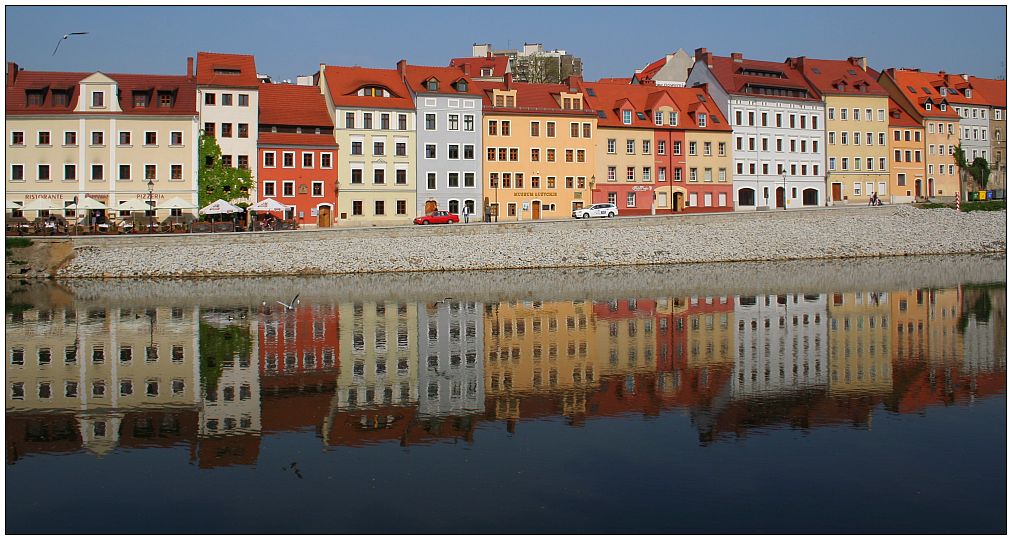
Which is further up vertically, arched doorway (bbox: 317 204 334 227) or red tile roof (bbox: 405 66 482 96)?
red tile roof (bbox: 405 66 482 96)

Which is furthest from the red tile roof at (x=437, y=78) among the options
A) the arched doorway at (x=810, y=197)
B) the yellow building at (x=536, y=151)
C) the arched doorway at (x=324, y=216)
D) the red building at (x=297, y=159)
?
the arched doorway at (x=810, y=197)

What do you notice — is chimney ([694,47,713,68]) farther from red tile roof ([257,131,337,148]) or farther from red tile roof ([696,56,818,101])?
red tile roof ([257,131,337,148])

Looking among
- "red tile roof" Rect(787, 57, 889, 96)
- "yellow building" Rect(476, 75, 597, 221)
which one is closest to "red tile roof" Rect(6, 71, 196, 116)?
"yellow building" Rect(476, 75, 597, 221)

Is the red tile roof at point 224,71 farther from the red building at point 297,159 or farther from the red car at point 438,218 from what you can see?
the red car at point 438,218

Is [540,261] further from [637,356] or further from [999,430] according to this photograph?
[999,430]

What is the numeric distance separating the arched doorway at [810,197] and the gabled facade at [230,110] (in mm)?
46677

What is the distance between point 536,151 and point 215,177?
946 inches

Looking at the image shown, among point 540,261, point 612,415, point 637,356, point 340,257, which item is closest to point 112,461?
point 612,415

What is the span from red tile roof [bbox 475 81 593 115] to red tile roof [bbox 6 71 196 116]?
21699 millimetres

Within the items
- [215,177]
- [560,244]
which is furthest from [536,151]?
[215,177]

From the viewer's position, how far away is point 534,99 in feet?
256

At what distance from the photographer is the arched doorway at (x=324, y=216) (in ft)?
232

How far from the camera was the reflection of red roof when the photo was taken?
83.6 meters

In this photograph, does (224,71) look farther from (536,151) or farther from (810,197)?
(810,197)
